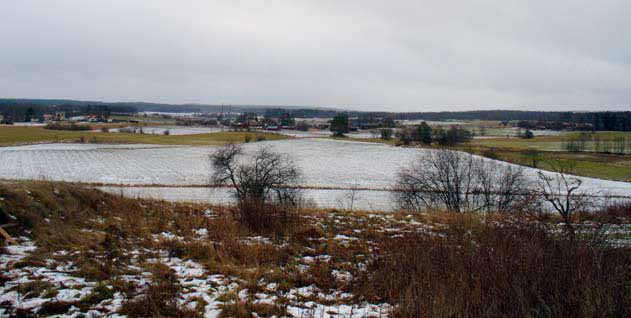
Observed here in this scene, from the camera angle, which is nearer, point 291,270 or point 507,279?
point 507,279

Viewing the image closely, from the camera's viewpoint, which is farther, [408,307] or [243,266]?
[243,266]

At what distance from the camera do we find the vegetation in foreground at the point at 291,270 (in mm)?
5285

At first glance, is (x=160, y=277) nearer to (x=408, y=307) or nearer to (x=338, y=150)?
(x=408, y=307)

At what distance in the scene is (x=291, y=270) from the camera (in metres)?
7.16

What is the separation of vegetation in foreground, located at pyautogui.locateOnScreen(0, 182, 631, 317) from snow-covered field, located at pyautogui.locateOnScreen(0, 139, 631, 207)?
1913 centimetres

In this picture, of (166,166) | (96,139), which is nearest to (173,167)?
(166,166)

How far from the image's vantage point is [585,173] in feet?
168

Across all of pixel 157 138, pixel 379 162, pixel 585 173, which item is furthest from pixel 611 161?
pixel 157 138

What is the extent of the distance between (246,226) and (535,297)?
698cm

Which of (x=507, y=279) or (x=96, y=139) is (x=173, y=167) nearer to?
(x=96, y=139)

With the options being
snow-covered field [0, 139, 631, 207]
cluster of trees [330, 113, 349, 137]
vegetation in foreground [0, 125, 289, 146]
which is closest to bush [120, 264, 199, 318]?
snow-covered field [0, 139, 631, 207]

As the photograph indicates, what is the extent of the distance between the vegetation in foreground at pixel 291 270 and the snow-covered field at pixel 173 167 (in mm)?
19130

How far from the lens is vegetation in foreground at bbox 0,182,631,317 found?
5.29 meters

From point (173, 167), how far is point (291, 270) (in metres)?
47.3
